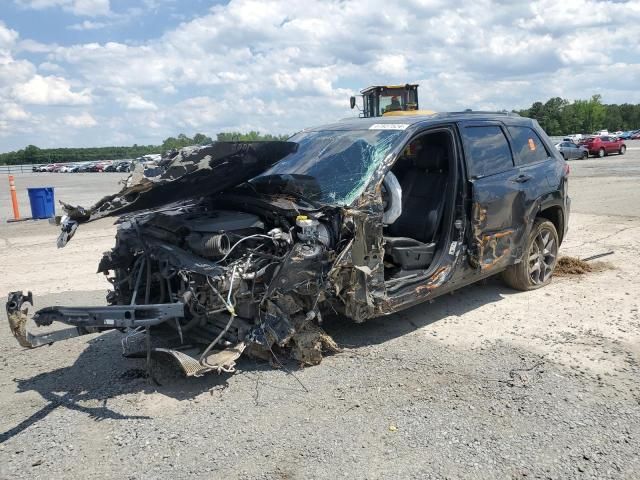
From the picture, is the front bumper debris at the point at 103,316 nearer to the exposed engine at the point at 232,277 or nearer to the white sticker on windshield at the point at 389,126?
the exposed engine at the point at 232,277

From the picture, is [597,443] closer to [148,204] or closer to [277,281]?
[277,281]

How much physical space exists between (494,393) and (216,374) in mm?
2106

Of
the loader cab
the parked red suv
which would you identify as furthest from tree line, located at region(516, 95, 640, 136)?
the loader cab

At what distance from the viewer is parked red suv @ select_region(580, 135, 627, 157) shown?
35281mm

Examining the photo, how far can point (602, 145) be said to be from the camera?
35.4m

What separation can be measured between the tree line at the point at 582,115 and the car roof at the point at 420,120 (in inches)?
2834

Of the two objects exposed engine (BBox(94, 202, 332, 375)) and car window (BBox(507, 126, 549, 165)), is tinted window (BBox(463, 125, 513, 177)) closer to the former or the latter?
car window (BBox(507, 126, 549, 165))

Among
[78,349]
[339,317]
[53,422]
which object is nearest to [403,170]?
[339,317]

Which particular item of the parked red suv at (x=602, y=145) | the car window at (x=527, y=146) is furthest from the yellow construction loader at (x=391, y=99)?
the parked red suv at (x=602, y=145)

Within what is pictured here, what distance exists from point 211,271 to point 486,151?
330 cm

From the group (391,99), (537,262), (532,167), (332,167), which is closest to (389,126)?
(332,167)

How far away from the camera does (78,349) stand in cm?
505

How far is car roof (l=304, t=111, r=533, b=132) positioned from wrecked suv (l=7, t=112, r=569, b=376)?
A: 35 millimetres

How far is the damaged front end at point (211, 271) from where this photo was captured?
3908 millimetres
